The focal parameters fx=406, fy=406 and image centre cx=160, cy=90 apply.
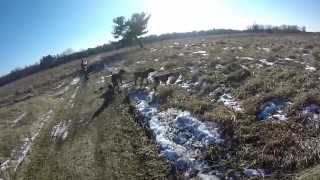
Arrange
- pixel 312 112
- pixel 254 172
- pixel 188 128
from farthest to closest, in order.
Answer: pixel 188 128
pixel 312 112
pixel 254 172

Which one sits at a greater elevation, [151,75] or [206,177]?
[151,75]

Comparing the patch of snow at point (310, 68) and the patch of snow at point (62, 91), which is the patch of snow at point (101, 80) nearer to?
the patch of snow at point (62, 91)

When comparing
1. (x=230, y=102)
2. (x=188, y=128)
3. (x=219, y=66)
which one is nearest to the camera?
(x=188, y=128)

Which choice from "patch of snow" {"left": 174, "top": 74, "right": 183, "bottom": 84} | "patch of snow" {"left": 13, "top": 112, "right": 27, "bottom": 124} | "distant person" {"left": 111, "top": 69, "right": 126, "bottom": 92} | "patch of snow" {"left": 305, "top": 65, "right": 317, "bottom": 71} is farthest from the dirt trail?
"patch of snow" {"left": 305, "top": 65, "right": 317, "bottom": 71}

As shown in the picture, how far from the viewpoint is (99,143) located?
29.3 meters

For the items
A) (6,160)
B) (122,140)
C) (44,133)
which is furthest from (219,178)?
(44,133)

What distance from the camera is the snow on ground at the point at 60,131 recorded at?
109ft

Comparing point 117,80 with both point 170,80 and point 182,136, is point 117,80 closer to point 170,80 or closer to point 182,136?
point 170,80

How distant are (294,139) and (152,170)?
26.1 feet

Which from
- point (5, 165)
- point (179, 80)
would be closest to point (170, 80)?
point (179, 80)

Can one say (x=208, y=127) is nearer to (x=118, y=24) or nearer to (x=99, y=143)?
(x=99, y=143)

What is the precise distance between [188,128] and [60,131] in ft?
43.4

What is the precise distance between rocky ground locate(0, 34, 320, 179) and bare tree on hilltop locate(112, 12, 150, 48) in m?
38.7

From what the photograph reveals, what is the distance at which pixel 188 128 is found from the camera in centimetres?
2683
